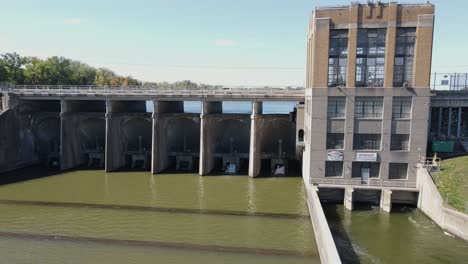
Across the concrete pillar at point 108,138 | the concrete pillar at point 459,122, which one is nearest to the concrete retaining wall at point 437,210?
the concrete pillar at point 459,122

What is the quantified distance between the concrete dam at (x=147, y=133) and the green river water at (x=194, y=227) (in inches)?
264

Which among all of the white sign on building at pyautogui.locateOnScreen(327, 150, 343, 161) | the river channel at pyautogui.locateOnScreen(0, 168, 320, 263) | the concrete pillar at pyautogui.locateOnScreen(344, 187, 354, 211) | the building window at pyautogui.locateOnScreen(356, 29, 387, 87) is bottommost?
the river channel at pyautogui.locateOnScreen(0, 168, 320, 263)

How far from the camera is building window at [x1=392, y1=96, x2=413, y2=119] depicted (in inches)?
1136

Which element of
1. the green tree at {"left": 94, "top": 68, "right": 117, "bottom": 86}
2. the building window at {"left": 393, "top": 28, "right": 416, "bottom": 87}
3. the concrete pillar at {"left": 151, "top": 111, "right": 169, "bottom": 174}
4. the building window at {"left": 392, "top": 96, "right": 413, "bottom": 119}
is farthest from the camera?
the green tree at {"left": 94, "top": 68, "right": 117, "bottom": 86}

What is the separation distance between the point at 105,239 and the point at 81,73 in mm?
84944

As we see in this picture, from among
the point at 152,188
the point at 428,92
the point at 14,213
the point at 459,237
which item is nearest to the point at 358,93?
the point at 428,92

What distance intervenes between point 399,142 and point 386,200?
209 inches

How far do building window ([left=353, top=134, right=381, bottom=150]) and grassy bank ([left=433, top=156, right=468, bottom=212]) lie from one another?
496 cm

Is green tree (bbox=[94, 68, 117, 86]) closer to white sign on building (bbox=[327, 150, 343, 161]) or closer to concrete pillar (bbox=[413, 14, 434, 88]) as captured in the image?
white sign on building (bbox=[327, 150, 343, 161])

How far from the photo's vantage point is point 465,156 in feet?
95.5

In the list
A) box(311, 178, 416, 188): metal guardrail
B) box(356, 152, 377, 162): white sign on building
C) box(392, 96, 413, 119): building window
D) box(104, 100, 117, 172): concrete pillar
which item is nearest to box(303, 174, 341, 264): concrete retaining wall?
box(311, 178, 416, 188): metal guardrail

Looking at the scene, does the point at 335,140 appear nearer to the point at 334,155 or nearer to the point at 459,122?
the point at 334,155

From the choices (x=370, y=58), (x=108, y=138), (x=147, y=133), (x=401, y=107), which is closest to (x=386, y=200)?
(x=401, y=107)

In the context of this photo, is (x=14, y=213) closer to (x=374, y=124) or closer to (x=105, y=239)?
(x=105, y=239)
